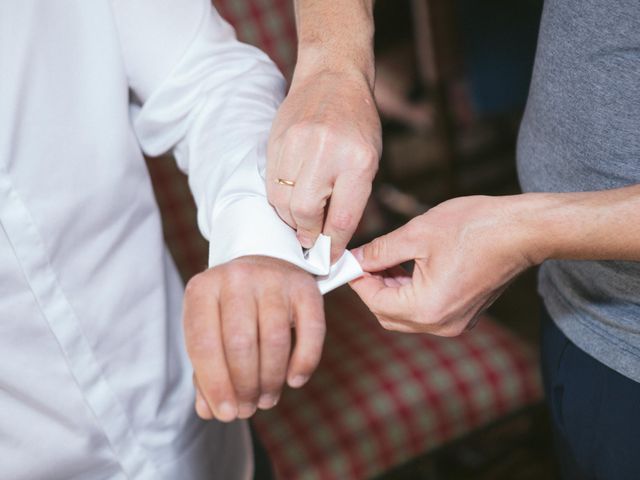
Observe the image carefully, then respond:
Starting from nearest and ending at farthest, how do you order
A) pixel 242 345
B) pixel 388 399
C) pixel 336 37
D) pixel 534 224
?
pixel 242 345
pixel 534 224
pixel 336 37
pixel 388 399

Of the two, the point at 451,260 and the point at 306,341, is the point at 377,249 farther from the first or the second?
the point at 306,341

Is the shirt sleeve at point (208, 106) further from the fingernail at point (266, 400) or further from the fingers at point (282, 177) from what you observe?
the fingernail at point (266, 400)

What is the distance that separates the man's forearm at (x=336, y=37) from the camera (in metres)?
0.71

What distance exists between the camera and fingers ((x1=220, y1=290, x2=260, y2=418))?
0.52 metres

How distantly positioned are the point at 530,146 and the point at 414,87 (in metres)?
2.11

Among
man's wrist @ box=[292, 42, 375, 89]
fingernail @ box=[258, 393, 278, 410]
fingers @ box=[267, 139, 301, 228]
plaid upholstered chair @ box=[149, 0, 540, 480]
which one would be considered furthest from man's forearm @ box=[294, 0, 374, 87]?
plaid upholstered chair @ box=[149, 0, 540, 480]

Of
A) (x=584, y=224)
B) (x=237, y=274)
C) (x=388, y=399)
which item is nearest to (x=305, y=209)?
(x=237, y=274)

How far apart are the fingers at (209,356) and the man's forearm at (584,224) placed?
0.27m

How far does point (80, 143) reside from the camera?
696 millimetres

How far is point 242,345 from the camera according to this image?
52 centimetres

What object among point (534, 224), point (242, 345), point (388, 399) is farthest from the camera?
point (388, 399)

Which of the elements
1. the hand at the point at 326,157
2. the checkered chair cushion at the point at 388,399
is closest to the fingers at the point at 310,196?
the hand at the point at 326,157

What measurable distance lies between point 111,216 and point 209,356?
0.25m

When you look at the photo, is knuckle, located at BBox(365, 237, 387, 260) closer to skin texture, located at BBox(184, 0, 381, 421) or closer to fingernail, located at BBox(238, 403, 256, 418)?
skin texture, located at BBox(184, 0, 381, 421)
